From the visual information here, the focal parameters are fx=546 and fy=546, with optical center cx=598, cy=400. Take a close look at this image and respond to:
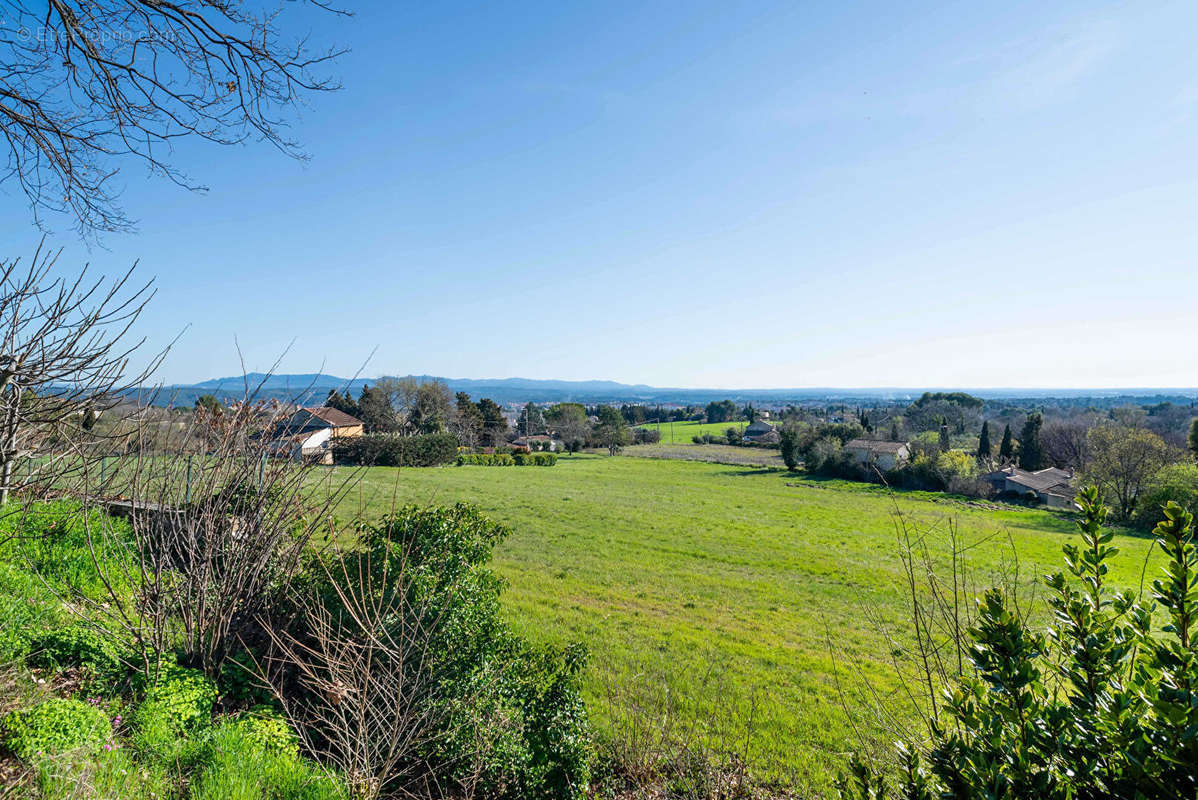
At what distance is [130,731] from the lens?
355cm

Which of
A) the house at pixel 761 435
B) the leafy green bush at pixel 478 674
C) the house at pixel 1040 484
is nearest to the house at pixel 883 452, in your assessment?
the house at pixel 1040 484

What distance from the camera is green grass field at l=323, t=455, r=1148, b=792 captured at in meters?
6.87

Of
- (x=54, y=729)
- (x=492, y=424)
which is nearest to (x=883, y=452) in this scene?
(x=492, y=424)

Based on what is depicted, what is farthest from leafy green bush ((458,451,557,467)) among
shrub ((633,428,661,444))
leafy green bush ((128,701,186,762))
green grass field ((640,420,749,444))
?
leafy green bush ((128,701,186,762))

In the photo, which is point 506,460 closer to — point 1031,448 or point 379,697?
point 379,697

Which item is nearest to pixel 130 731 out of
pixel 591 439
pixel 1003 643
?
pixel 1003 643

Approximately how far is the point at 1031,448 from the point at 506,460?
4531 cm

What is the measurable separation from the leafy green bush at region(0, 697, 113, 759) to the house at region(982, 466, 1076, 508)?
46.0m

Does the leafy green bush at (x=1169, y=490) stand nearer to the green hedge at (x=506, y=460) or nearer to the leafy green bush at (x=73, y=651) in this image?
the leafy green bush at (x=73, y=651)

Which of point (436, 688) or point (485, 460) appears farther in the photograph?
point (485, 460)

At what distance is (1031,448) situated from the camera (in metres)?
47.4

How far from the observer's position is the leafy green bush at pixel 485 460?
43856 millimetres

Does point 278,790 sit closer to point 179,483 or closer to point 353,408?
point 179,483

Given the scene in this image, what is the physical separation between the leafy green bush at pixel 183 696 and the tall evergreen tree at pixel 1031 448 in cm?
5924
